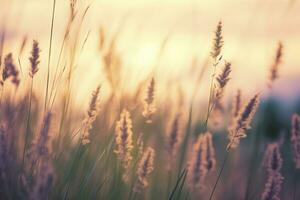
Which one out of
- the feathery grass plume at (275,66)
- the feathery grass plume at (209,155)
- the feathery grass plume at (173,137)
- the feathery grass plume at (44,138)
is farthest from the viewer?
the feathery grass plume at (275,66)

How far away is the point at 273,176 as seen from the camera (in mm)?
2232

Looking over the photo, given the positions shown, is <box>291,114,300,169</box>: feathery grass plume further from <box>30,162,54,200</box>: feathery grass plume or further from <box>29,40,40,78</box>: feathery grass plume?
<box>30,162,54,200</box>: feathery grass plume

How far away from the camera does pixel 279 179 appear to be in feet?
7.39

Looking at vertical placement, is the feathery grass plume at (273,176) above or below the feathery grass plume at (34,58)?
below

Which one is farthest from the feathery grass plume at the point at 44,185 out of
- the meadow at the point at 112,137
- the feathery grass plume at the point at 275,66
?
the feathery grass plume at the point at 275,66

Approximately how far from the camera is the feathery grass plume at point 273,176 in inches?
84.4

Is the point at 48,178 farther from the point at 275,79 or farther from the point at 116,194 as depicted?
the point at 275,79

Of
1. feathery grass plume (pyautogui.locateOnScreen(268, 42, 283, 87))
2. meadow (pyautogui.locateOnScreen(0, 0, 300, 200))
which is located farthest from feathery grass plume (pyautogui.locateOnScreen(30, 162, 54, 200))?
feathery grass plume (pyautogui.locateOnScreen(268, 42, 283, 87))

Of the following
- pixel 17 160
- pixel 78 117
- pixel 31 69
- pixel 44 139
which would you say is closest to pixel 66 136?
pixel 17 160

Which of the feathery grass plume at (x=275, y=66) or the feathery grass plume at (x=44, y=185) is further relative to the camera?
the feathery grass plume at (x=275, y=66)

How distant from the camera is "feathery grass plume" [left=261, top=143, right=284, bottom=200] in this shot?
2.14 m

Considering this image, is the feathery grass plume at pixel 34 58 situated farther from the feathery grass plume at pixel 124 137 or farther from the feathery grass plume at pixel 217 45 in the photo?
the feathery grass plume at pixel 217 45

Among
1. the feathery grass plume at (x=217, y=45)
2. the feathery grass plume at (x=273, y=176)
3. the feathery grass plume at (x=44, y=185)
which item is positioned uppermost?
the feathery grass plume at (x=217, y=45)

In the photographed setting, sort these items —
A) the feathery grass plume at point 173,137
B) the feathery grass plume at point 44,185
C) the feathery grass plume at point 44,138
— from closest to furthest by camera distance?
the feathery grass plume at point 44,185 < the feathery grass plume at point 44,138 < the feathery grass plume at point 173,137
